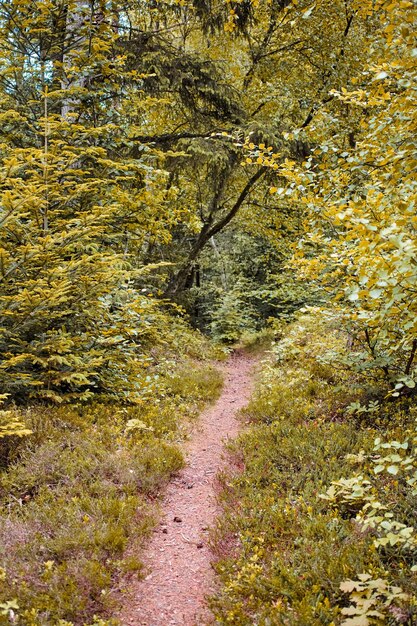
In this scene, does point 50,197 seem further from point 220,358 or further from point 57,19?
point 220,358

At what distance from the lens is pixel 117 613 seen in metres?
3.76

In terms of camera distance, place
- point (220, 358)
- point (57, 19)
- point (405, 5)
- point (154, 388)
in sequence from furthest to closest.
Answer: point (220, 358) → point (154, 388) → point (57, 19) → point (405, 5)

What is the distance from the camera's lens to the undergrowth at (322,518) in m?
3.35

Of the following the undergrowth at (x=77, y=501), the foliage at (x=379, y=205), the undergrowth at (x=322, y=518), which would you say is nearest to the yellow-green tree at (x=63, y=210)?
the undergrowth at (x=77, y=501)

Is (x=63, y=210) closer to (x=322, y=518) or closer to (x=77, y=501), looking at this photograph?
(x=77, y=501)

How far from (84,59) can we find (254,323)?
14.1m

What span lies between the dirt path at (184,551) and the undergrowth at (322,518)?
9.9 inches

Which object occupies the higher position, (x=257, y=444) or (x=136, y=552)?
(x=257, y=444)

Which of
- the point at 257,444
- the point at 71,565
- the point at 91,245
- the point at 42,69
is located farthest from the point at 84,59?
the point at 71,565

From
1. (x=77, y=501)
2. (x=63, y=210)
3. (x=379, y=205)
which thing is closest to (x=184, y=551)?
(x=77, y=501)

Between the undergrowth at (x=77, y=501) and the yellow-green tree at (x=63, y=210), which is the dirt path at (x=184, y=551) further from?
the yellow-green tree at (x=63, y=210)

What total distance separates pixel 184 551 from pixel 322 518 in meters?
1.62

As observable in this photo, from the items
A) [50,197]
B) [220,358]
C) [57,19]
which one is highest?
[57,19]

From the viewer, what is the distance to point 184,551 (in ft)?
15.5
